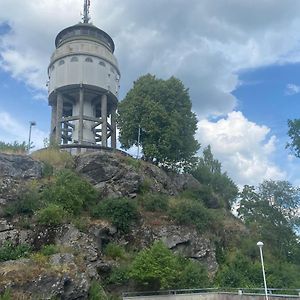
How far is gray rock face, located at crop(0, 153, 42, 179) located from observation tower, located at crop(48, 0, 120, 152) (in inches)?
286

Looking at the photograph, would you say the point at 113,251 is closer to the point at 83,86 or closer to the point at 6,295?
the point at 6,295

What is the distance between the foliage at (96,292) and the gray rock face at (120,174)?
30.1ft

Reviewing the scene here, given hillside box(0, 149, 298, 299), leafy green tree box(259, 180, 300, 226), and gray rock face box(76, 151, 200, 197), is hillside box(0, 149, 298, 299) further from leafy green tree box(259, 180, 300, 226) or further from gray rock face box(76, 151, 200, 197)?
leafy green tree box(259, 180, 300, 226)

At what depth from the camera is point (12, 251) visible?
69.2 ft

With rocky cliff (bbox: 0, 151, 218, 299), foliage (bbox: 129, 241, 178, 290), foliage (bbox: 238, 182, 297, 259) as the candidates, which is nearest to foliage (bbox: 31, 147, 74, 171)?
rocky cliff (bbox: 0, 151, 218, 299)

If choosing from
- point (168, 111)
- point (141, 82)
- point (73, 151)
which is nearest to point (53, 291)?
point (73, 151)

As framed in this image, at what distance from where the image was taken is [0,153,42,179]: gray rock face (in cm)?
2758

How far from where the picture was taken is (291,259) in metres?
31.0

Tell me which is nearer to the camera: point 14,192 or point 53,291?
point 53,291

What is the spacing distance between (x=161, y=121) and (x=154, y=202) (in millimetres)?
9663

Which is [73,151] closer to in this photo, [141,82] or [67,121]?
[67,121]

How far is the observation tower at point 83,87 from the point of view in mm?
38188

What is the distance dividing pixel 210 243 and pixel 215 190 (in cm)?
1169

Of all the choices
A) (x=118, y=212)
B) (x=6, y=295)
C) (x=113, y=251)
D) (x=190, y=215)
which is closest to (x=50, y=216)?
(x=113, y=251)
